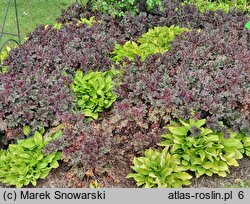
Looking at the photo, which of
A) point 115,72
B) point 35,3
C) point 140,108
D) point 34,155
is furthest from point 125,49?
point 35,3

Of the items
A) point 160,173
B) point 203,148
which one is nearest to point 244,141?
point 203,148

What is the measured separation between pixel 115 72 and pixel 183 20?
199 cm

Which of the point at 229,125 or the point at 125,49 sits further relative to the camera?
the point at 125,49

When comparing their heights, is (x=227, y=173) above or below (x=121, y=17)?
below

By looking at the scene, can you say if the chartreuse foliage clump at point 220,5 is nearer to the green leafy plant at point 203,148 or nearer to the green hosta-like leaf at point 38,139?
the green leafy plant at point 203,148

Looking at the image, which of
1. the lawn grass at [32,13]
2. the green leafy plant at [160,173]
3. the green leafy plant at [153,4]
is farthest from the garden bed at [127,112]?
the lawn grass at [32,13]

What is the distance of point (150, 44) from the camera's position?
5.54 m

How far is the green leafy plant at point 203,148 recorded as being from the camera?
3938mm

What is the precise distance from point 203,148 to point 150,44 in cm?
207

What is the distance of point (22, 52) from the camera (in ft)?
17.0

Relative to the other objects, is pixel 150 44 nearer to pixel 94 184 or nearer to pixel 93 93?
pixel 93 93

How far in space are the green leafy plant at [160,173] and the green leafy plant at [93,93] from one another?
3.02ft

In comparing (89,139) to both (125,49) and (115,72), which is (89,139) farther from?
(125,49)

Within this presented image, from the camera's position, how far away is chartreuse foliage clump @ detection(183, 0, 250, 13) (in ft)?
22.3
